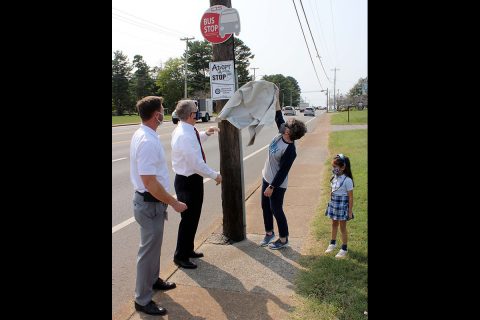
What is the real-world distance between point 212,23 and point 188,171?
204 centimetres

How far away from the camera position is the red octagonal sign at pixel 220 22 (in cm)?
510

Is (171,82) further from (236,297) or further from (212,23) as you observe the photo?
(236,297)

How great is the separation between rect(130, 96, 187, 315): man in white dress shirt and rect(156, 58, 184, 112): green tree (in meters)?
73.3

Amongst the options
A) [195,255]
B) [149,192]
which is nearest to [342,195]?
[195,255]

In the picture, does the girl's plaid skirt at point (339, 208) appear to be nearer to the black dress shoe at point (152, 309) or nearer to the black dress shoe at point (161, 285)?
the black dress shoe at point (161, 285)

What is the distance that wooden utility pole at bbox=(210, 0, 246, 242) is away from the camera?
17.4ft

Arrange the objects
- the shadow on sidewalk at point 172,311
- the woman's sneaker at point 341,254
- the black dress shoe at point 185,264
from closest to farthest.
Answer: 1. the shadow on sidewalk at point 172,311
2. the black dress shoe at point 185,264
3. the woman's sneaker at point 341,254

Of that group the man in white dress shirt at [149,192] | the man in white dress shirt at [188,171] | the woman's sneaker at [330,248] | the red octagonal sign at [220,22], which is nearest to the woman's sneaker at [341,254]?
the woman's sneaker at [330,248]

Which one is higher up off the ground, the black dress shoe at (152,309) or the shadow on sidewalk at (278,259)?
the black dress shoe at (152,309)

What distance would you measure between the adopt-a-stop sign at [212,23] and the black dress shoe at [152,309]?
11.0 ft

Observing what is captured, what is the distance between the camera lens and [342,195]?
4.79m

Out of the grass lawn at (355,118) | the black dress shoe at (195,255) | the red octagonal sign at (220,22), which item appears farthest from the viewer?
the red octagonal sign at (220,22)
